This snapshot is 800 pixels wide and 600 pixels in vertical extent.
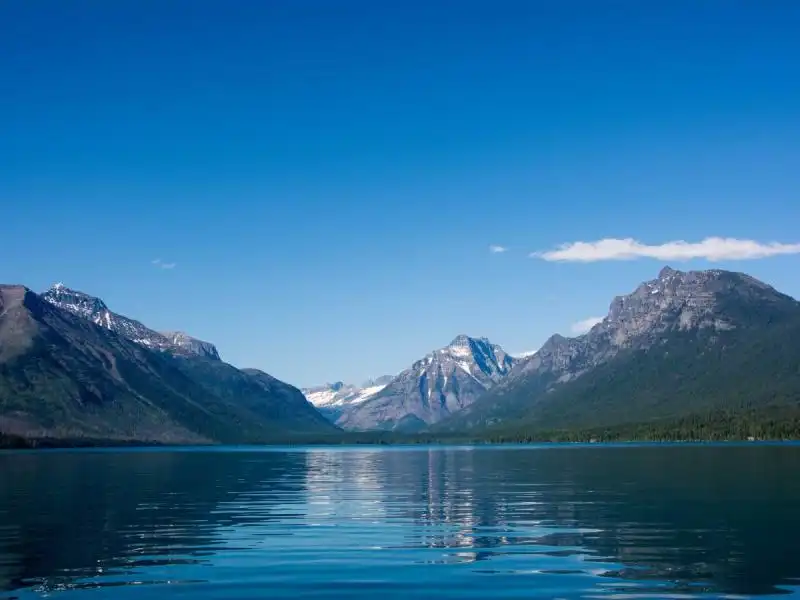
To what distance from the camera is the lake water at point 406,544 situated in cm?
3647

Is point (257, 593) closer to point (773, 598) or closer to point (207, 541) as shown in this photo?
point (207, 541)

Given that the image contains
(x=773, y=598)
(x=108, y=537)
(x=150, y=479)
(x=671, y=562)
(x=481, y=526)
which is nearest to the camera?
(x=773, y=598)

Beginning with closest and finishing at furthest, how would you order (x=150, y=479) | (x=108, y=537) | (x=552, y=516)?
1. (x=108, y=537)
2. (x=552, y=516)
3. (x=150, y=479)

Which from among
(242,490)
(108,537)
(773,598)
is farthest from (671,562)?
(242,490)

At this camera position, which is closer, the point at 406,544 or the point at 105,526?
the point at 406,544

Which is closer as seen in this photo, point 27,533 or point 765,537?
point 765,537

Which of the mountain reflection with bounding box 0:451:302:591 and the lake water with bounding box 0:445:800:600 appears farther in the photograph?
the mountain reflection with bounding box 0:451:302:591

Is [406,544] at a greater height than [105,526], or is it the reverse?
[406,544]

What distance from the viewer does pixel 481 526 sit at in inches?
2306

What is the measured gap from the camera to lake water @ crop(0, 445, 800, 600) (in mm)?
36469

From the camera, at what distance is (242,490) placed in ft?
330

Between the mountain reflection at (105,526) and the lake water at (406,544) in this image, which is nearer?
the lake water at (406,544)

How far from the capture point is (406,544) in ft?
163

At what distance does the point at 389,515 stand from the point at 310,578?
29024 mm
